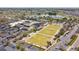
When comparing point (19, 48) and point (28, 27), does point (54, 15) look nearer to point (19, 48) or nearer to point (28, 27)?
point (28, 27)

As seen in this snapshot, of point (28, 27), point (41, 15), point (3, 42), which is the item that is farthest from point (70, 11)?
point (3, 42)
